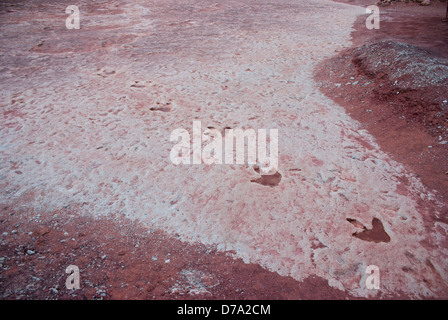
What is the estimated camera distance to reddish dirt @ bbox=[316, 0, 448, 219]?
330 cm

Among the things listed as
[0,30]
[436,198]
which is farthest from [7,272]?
[0,30]

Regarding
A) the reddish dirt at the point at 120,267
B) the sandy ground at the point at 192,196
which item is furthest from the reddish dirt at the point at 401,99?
the reddish dirt at the point at 120,267

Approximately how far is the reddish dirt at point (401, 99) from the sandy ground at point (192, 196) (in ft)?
0.70

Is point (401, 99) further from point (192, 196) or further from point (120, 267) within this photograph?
point (120, 267)

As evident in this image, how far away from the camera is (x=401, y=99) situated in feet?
13.5

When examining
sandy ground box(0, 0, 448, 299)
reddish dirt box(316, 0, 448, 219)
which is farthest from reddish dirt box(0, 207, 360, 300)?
reddish dirt box(316, 0, 448, 219)

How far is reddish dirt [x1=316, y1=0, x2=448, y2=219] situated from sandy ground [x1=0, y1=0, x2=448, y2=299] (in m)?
0.21

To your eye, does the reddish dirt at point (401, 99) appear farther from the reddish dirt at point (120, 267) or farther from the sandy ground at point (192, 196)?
the reddish dirt at point (120, 267)

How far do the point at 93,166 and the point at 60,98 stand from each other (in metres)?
2.05

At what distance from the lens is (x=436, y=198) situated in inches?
111

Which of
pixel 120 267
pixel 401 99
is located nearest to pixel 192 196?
pixel 120 267

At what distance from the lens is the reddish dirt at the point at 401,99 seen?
3299 millimetres
